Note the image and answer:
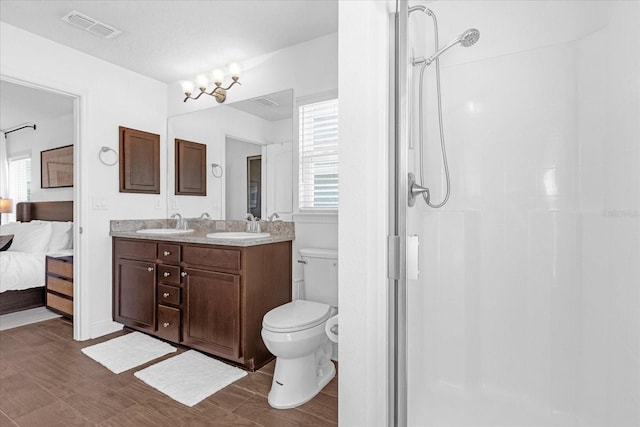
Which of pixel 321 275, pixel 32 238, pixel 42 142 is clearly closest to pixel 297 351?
pixel 321 275

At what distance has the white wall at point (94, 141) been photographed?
2.59 metres

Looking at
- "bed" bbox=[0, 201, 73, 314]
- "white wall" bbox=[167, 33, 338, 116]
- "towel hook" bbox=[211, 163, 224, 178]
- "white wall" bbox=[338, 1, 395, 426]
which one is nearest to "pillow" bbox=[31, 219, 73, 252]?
"bed" bbox=[0, 201, 73, 314]

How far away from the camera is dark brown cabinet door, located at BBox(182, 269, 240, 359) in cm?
219

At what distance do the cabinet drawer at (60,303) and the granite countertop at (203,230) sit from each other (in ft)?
2.95

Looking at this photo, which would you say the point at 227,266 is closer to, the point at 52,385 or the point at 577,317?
the point at 52,385

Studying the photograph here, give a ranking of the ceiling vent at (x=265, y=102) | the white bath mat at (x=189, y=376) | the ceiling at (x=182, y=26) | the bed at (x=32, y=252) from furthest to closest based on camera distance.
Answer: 1. the bed at (x=32, y=252)
2. the ceiling vent at (x=265, y=102)
3. the ceiling at (x=182, y=26)
4. the white bath mat at (x=189, y=376)

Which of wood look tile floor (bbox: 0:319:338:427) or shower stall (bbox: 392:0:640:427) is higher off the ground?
shower stall (bbox: 392:0:640:427)

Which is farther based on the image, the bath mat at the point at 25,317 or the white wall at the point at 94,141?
the bath mat at the point at 25,317

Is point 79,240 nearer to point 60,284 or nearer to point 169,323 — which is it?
point 60,284

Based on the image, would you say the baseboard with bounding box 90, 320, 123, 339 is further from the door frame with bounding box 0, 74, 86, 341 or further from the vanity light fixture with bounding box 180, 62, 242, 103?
the vanity light fixture with bounding box 180, 62, 242, 103

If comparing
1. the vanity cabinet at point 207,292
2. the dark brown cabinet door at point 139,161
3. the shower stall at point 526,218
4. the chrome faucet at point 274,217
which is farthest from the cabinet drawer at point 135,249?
the shower stall at point 526,218

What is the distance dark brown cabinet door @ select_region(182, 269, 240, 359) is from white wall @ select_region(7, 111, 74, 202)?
304cm

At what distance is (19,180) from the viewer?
534 centimetres

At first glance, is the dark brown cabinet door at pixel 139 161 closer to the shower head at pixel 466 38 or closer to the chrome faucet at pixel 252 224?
the chrome faucet at pixel 252 224
